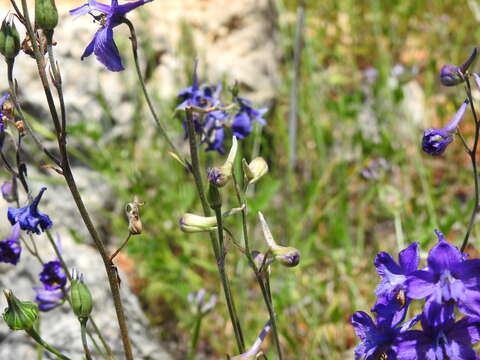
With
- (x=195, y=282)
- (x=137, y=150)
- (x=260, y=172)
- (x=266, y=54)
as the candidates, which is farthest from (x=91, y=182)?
(x=260, y=172)

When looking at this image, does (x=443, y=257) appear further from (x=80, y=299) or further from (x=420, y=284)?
(x=80, y=299)

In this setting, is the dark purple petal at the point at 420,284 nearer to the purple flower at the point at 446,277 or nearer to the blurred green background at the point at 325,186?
the purple flower at the point at 446,277

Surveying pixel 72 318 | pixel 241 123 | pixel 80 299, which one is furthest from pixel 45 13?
pixel 72 318

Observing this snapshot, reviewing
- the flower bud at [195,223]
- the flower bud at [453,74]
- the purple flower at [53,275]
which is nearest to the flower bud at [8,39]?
the flower bud at [195,223]

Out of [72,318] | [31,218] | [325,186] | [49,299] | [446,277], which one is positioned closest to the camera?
[446,277]

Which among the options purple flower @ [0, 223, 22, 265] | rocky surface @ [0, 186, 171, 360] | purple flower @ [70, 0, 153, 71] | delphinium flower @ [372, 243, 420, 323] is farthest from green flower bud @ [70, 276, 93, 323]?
rocky surface @ [0, 186, 171, 360]

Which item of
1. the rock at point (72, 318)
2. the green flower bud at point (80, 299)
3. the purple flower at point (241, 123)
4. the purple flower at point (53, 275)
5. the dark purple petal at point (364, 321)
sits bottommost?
the rock at point (72, 318)
